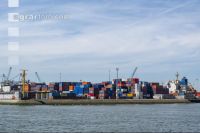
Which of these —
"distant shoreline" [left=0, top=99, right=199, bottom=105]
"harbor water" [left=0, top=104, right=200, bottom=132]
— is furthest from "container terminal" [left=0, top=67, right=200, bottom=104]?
"harbor water" [left=0, top=104, right=200, bottom=132]

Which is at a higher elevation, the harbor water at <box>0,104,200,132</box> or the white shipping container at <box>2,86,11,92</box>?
the white shipping container at <box>2,86,11,92</box>

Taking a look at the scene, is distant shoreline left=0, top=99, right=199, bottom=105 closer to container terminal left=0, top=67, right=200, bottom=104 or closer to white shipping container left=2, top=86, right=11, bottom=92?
container terminal left=0, top=67, right=200, bottom=104

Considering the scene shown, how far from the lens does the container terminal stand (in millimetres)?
157875

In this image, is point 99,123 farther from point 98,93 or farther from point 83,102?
point 98,93

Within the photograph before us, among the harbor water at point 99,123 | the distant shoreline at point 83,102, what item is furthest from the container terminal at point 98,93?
the harbor water at point 99,123

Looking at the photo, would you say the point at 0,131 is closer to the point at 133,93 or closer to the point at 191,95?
the point at 133,93

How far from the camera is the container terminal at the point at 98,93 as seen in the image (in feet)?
518

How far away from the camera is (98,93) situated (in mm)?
173875

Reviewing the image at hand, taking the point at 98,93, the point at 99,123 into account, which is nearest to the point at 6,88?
the point at 98,93

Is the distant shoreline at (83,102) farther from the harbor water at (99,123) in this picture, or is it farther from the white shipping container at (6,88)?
the harbor water at (99,123)

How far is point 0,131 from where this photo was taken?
143ft

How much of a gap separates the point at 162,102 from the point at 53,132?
131 meters

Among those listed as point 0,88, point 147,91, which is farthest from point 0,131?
point 0,88

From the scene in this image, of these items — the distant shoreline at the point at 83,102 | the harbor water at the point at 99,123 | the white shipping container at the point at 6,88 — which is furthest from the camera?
the white shipping container at the point at 6,88
